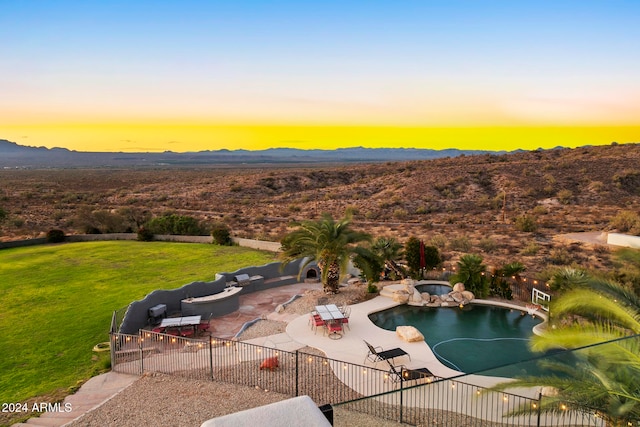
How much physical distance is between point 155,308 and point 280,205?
42089mm

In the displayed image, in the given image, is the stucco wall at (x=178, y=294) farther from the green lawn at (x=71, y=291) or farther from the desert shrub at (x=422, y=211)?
the desert shrub at (x=422, y=211)

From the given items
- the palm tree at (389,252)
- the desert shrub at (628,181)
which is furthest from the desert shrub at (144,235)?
the desert shrub at (628,181)

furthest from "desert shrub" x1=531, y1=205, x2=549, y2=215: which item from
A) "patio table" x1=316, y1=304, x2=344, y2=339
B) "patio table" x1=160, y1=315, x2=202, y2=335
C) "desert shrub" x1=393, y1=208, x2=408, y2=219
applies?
"patio table" x1=160, y1=315, x2=202, y2=335

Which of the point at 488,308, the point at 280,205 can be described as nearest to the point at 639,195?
the point at 280,205

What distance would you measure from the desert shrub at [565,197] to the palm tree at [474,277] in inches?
1523

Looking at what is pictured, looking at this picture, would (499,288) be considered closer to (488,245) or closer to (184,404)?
(488,245)

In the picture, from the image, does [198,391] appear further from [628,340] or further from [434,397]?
[628,340]

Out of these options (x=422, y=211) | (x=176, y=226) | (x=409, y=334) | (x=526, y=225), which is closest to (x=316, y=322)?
(x=409, y=334)

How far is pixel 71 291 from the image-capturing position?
20.0m

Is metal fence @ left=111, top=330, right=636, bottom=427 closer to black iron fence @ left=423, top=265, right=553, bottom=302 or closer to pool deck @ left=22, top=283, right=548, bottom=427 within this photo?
pool deck @ left=22, top=283, right=548, bottom=427

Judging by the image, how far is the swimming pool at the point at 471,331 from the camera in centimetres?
1349

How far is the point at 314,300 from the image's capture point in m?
18.6

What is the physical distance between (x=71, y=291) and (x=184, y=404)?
12603 mm

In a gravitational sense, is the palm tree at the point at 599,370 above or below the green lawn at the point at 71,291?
above
